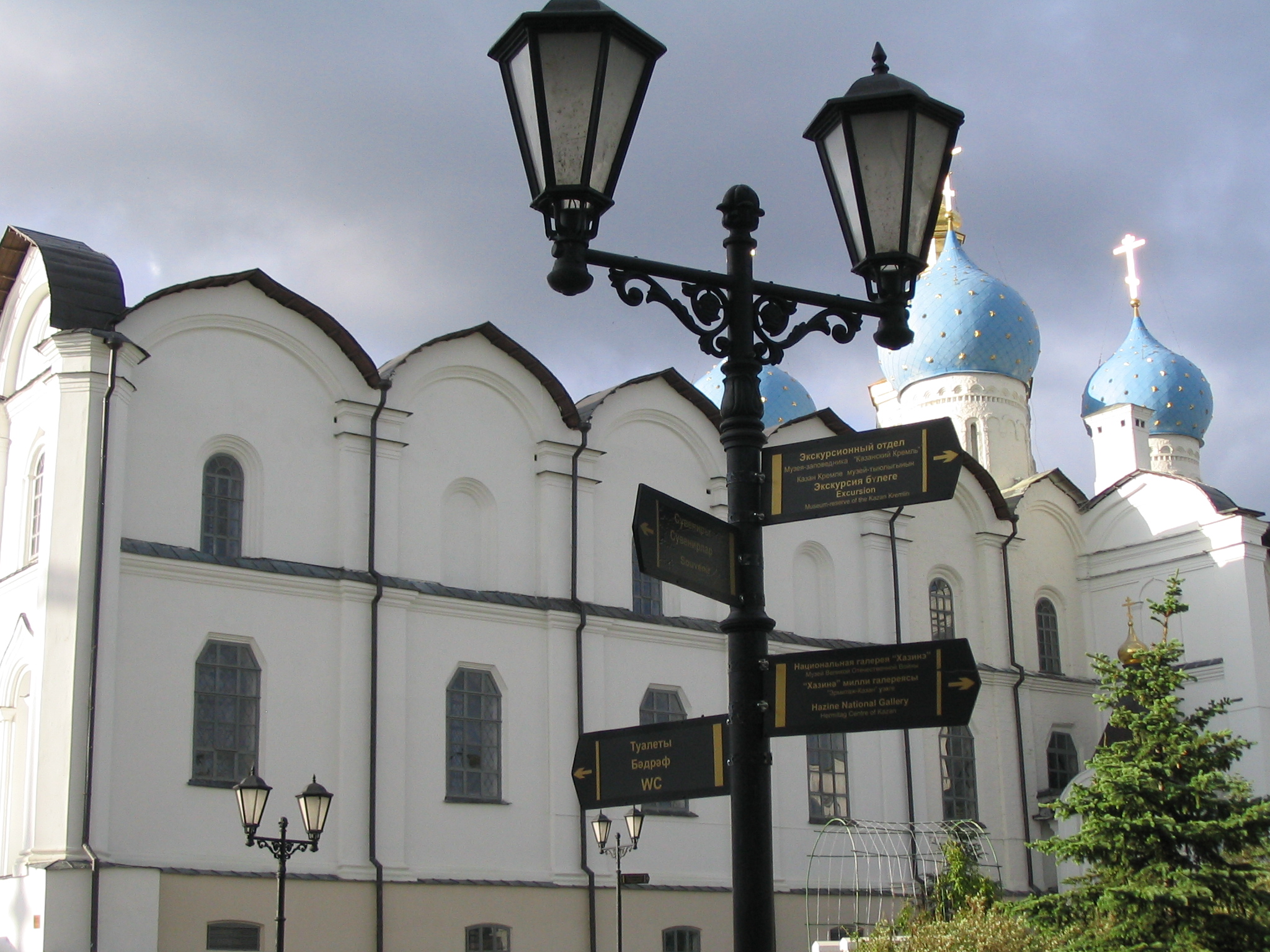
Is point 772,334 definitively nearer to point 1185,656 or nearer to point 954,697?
point 954,697

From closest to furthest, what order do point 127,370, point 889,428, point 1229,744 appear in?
point 889,428
point 1229,744
point 127,370

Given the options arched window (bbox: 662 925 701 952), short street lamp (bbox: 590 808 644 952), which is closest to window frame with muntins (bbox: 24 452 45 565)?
short street lamp (bbox: 590 808 644 952)

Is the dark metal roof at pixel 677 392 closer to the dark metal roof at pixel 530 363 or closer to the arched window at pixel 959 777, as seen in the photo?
the dark metal roof at pixel 530 363

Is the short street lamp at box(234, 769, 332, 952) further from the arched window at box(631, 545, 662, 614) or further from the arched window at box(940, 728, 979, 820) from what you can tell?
the arched window at box(940, 728, 979, 820)

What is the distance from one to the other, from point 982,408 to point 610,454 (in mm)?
11715

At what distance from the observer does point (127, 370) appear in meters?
19.6

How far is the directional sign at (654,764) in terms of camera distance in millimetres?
5074

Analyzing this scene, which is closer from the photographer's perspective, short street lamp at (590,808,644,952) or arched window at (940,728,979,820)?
short street lamp at (590,808,644,952)

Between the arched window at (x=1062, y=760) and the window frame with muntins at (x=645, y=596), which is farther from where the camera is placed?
the arched window at (x=1062, y=760)

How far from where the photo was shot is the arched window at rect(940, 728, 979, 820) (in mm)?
26703

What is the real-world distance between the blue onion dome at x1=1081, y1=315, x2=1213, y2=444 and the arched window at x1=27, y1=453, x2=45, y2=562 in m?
23.8

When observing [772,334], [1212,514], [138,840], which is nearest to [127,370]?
[138,840]

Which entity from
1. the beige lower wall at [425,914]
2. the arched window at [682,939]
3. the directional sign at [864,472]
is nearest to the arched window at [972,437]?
the beige lower wall at [425,914]

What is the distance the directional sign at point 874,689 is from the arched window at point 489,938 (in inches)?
650
